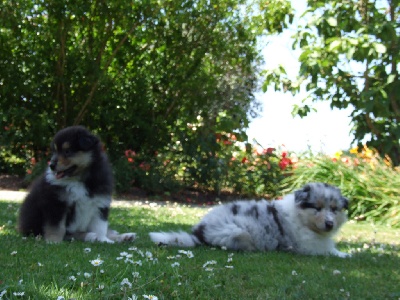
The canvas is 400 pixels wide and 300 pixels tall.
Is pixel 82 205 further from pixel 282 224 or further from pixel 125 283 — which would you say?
pixel 125 283

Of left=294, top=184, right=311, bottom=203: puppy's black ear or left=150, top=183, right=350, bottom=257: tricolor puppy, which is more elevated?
left=294, top=184, right=311, bottom=203: puppy's black ear

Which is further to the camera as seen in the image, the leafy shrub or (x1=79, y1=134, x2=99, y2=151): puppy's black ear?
the leafy shrub

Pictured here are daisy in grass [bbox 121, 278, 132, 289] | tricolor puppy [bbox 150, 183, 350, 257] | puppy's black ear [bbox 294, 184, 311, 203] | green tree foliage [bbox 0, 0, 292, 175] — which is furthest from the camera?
green tree foliage [bbox 0, 0, 292, 175]

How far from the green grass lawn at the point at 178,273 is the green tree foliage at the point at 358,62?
159 inches

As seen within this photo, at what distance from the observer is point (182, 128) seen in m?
14.9

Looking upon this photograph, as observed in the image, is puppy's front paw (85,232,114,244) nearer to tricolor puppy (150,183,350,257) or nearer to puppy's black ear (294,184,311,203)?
tricolor puppy (150,183,350,257)

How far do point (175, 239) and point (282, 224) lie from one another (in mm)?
1294

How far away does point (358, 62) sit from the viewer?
10.3 meters

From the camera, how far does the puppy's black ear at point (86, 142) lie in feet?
18.4

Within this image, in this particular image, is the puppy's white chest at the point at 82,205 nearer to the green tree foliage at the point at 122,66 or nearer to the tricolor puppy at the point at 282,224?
the tricolor puppy at the point at 282,224

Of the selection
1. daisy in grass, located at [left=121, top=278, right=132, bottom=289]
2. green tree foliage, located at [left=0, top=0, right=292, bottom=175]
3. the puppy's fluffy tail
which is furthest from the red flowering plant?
daisy in grass, located at [left=121, top=278, right=132, bottom=289]

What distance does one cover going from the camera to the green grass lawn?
3303mm

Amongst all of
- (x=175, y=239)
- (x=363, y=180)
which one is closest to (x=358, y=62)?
(x=363, y=180)

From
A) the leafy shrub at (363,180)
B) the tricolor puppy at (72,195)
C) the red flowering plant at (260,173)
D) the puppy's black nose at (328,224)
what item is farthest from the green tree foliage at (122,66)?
the puppy's black nose at (328,224)
